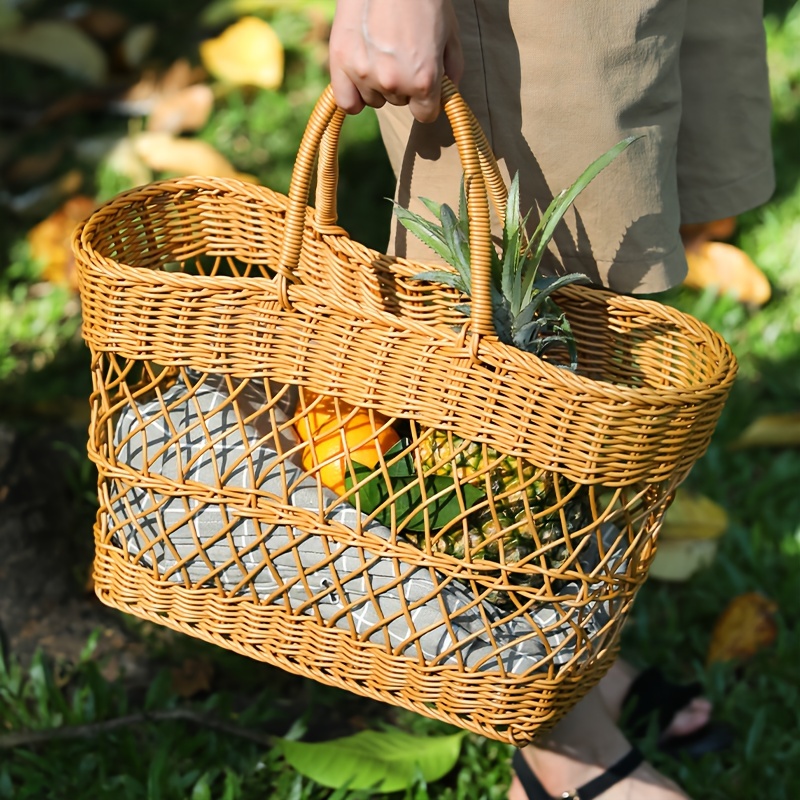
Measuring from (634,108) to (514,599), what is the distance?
0.73 m

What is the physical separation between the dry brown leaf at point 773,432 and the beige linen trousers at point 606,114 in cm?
109

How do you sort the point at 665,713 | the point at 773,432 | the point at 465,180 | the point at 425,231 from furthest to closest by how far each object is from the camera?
the point at 773,432
the point at 665,713
the point at 425,231
the point at 465,180

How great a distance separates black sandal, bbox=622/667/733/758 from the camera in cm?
200

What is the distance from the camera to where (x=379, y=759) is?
1881 millimetres

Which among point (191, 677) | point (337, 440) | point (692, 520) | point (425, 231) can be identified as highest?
point (425, 231)

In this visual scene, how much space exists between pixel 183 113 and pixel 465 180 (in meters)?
2.70

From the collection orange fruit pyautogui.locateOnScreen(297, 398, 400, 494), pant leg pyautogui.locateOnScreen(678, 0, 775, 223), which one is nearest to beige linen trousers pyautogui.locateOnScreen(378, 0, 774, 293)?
pant leg pyautogui.locateOnScreen(678, 0, 775, 223)

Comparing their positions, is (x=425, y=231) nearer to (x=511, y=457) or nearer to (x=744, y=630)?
(x=511, y=457)

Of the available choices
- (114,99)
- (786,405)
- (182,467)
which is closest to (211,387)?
(182,467)

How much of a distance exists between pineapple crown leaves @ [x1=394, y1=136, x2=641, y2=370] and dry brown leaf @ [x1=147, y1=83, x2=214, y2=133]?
96.9 inches

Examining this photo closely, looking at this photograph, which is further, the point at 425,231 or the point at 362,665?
the point at 425,231

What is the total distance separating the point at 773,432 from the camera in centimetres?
271

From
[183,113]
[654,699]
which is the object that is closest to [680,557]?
[654,699]

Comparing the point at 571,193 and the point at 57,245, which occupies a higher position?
the point at 571,193
